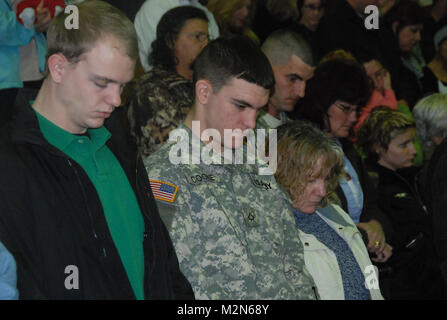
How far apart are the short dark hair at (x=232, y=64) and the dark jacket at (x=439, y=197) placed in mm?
1614

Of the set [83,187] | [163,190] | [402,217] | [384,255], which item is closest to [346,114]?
[402,217]

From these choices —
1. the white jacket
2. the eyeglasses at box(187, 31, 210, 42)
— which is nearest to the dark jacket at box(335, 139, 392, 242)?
the white jacket

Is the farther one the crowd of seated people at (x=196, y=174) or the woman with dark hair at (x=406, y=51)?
the woman with dark hair at (x=406, y=51)

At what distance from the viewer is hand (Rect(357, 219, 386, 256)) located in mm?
3710

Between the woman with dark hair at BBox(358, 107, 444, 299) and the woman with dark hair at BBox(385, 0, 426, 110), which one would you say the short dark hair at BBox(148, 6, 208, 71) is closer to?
the woman with dark hair at BBox(358, 107, 444, 299)

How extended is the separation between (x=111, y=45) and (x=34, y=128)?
1.37 ft

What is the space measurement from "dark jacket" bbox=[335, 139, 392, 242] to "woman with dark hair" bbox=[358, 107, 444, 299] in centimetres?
13

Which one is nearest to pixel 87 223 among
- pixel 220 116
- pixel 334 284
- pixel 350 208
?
pixel 220 116

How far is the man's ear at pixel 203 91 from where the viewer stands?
280 cm

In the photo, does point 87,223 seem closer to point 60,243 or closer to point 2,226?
point 60,243

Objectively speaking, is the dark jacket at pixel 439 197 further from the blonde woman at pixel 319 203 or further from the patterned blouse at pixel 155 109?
the patterned blouse at pixel 155 109

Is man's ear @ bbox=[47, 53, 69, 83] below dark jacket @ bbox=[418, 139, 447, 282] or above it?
above

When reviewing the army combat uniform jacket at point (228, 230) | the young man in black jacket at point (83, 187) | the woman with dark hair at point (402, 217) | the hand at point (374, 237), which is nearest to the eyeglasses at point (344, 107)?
the woman with dark hair at point (402, 217)

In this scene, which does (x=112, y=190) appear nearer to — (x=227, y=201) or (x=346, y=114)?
(x=227, y=201)
